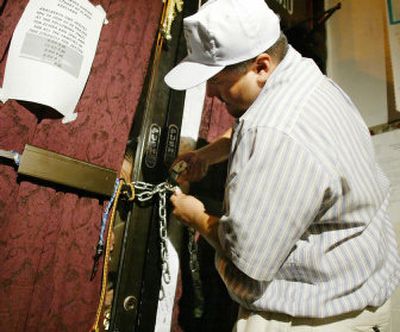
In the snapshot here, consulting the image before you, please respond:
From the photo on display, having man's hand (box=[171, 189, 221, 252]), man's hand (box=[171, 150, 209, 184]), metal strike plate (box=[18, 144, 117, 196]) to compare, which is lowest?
man's hand (box=[171, 189, 221, 252])

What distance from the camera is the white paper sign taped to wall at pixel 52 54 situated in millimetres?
1052

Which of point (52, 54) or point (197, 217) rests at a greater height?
point (52, 54)

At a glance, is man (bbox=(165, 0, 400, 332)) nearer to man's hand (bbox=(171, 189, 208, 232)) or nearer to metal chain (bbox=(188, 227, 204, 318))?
man's hand (bbox=(171, 189, 208, 232))

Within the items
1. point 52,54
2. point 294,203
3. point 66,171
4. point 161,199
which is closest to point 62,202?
point 66,171

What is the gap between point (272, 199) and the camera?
901 millimetres

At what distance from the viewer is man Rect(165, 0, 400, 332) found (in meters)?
0.90

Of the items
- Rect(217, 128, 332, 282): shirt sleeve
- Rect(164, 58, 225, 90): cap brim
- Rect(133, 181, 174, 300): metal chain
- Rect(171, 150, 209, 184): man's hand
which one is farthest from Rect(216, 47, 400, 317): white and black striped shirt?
Rect(171, 150, 209, 184): man's hand

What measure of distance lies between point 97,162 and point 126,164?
222mm

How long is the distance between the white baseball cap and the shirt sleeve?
1.23ft

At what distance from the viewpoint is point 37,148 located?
1050 mm

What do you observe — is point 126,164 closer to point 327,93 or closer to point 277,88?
A: point 277,88

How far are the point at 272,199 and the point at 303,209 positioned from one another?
0.28 ft

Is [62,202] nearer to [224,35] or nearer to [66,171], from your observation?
[66,171]

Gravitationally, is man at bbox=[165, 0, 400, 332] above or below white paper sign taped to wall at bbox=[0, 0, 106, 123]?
below
